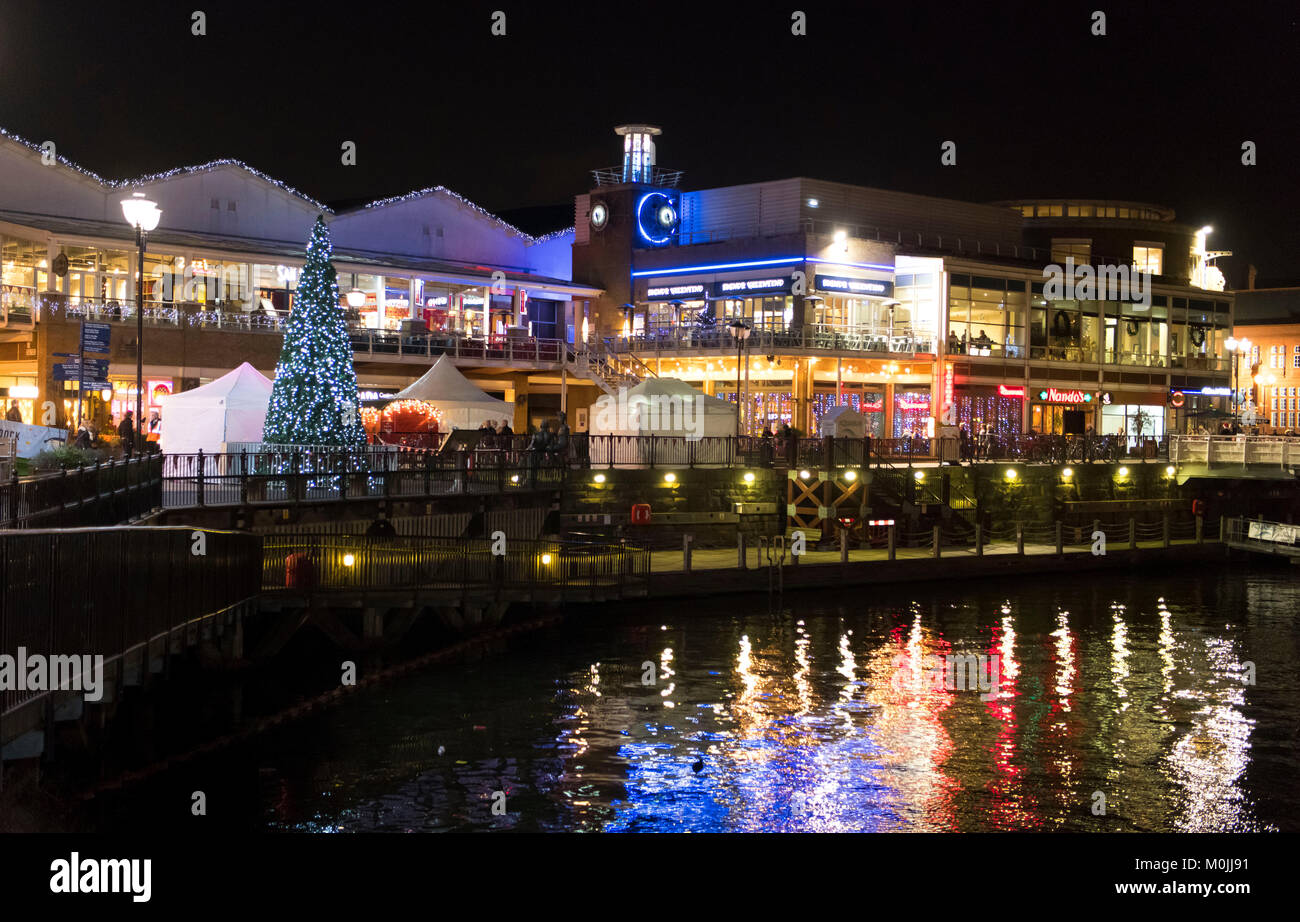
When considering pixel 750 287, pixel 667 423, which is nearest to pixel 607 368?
pixel 750 287

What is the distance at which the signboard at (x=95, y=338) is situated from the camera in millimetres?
26828

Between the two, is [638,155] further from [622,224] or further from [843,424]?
[843,424]

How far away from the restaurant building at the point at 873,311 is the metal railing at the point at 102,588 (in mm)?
38477

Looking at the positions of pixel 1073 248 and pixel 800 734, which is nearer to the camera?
pixel 800 734

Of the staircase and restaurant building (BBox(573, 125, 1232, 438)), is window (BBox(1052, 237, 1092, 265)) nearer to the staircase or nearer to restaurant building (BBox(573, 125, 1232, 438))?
restaurant building (BBox(573, 125, 1232, 438))

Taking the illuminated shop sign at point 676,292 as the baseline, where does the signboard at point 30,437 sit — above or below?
below

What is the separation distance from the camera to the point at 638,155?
222 ft

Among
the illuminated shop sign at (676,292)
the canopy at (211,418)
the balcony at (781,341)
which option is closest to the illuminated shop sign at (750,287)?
the illuminated shop sign at (676,292)

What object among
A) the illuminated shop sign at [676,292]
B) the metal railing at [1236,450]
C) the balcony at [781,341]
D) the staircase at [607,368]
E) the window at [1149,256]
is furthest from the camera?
the window at [1149,256]

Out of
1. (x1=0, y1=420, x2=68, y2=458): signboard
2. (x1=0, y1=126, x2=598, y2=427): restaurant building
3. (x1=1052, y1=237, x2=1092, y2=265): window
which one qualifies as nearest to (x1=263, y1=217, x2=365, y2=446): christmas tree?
(x1=0, y1=420, x2=68, y2=458): signboard

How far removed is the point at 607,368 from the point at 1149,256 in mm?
35352

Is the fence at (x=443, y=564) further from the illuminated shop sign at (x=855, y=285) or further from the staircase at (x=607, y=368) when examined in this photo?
the illuminated shop sign at (x=855, y=285)

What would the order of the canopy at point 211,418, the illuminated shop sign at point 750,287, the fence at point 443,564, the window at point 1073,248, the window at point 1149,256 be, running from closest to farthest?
1. the fence at point 443,564
2. the canopy at point 211,418
3. the illuminated shop sign at point 750,287
4. the window at point 1073,248
5. the window at point 1149,256
